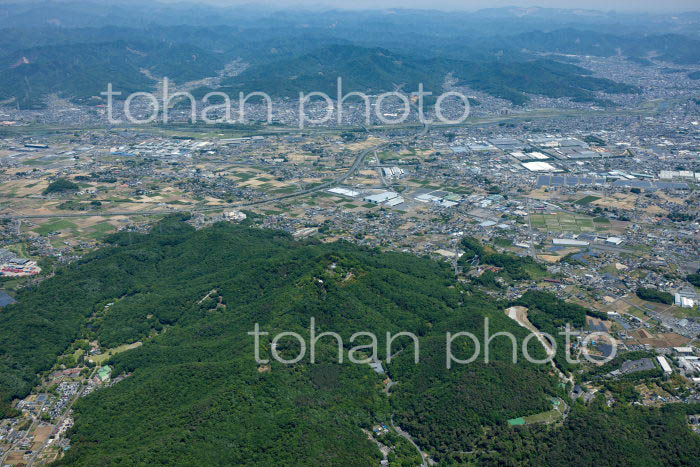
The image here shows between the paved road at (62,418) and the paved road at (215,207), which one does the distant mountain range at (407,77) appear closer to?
the paved road at (215,207)

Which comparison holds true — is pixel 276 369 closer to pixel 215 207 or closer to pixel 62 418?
pixel 62 418

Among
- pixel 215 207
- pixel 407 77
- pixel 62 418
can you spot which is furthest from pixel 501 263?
pixel 407 77

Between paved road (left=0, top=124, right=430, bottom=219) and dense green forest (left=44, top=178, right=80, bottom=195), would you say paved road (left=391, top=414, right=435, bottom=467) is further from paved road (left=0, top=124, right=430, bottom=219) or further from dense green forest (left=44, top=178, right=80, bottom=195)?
dense green forest (left=44, top=178, right=80, bottom=195)

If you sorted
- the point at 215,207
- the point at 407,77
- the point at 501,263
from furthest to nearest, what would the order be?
the point at 407,77
the point at 215,207
the point at 501,263

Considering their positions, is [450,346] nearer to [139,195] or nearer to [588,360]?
[588,360]

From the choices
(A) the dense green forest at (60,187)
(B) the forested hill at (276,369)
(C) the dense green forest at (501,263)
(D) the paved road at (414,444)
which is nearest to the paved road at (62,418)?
(B) the forested hill at (276,369)

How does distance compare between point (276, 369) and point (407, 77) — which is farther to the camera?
point (407, 77)

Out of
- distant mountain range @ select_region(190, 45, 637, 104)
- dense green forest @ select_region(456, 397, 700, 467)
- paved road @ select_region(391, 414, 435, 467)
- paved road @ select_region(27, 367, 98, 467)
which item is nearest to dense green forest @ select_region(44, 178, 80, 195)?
paved road @ select_region(27, 367, 98, 467)

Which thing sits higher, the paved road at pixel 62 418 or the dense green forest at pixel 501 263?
the dense green forest at pixel 501 263

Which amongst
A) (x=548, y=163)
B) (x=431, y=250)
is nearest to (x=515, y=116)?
(x=548, y=163)
